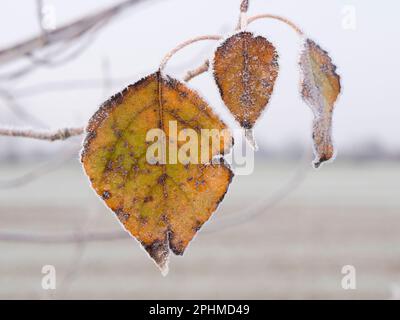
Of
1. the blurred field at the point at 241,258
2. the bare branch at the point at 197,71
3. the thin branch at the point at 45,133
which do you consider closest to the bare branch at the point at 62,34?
the thin branch at the point at 45,133

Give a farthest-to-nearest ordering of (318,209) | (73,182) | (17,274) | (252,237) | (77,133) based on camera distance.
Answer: (73,182)
(318,209)
(252,237)
(17,274)
(77,133)

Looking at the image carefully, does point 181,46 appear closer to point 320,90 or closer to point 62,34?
point 320,90

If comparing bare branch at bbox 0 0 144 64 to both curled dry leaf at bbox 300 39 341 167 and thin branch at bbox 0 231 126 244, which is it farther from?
curled dry leaf at bbox 300 39 341 167

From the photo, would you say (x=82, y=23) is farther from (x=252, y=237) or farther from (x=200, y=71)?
(x=252, y=237)

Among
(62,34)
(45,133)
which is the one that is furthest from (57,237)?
(45,133)

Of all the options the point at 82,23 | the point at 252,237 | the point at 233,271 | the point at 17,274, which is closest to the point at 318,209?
the point at 252,237

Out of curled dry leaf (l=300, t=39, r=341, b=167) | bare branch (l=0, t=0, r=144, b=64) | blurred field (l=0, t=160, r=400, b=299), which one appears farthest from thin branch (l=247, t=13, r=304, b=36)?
blurred field (l=0, t=160, r=400, b=299)
